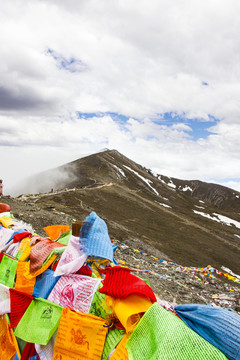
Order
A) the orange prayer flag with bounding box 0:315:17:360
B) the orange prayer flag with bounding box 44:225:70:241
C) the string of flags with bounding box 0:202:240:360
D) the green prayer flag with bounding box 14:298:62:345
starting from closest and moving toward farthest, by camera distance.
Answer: the string of flags with bounding box 0:202:240:360, the green prayer flag with bounding box 14:298:62:345, the orange prayer flag with bounding box 0:315:17:360, the orange prayer flag with bounding box 44:225:70:241

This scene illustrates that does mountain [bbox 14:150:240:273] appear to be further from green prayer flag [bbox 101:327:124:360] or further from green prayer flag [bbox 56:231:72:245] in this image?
green prayer flag [bbox 101:327:124:360]

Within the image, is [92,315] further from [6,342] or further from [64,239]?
[64,239]

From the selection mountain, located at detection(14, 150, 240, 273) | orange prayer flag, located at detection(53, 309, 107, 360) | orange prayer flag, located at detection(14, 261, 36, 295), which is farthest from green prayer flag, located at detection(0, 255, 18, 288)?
mountain, located at detection(14, 150, 240, 273)

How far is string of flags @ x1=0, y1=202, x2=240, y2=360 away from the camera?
1.98 metres

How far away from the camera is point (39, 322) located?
2.87m

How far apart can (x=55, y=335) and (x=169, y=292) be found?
256 inches

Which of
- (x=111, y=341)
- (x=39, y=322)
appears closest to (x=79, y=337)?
(x=111, y=341)

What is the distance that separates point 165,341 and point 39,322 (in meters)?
1.68

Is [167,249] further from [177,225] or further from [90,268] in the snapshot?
[90,268]

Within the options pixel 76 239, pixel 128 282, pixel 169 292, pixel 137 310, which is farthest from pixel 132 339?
pixel 169 292

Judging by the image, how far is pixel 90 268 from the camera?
3.28 metres

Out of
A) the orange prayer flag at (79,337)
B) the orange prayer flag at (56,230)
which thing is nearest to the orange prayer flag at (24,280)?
the orange prayer flag at (56,230)

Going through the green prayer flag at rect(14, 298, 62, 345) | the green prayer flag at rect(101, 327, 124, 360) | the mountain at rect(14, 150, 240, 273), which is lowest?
the mountain at rect(14, 150, 240, 273)

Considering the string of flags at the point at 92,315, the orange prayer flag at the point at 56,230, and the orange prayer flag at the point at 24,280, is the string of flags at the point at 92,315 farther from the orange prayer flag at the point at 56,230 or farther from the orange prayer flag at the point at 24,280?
the orange prayer flag at the point at 56,230
